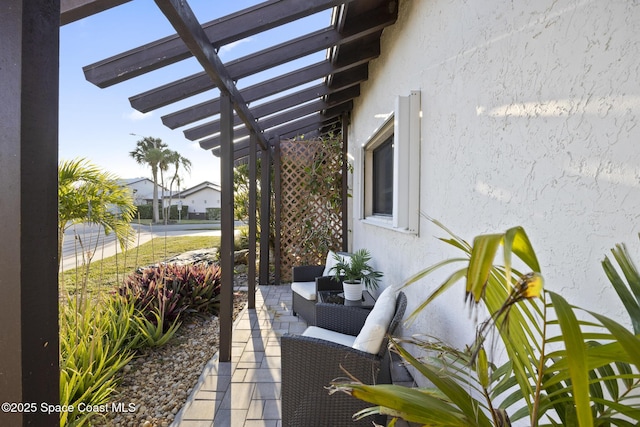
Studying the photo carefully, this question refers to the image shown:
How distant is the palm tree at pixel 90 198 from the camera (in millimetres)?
3070

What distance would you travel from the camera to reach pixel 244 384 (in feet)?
8.64

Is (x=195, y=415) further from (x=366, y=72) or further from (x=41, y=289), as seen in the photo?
(x=366, y=72)

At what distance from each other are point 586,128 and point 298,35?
2.68 metres

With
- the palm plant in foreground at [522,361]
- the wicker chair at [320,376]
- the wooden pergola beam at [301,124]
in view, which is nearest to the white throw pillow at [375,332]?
the wicker chair at [320,376]

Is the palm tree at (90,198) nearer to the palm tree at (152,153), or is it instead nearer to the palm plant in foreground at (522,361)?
the palm plant in foreground at (522,361)

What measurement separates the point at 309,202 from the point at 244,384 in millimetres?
4008

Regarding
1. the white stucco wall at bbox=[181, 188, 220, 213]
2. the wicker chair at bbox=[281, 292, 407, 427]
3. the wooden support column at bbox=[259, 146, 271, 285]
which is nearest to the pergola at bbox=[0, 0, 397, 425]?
the wooden support column at bbox=[259, 146, 271, 285]

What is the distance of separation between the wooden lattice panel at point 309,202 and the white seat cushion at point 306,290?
195 cm

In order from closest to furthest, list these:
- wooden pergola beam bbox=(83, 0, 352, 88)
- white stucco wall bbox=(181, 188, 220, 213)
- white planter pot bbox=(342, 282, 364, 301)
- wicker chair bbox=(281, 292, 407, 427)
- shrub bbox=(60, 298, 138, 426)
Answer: wicker chair bbox=(281, 292, 407, 427) < shrub bbox=(60, 298, 138, 426) < wooden pergola beam bbox=(83, 0, 352, 88) < white planter pot bbox=(342, 282, 364, 301) < white stucco wall bbox=(181, 188, 220, 213)

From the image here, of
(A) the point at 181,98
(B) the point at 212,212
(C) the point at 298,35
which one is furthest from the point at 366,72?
(B) the point at 212,212

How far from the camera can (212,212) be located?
107 ft

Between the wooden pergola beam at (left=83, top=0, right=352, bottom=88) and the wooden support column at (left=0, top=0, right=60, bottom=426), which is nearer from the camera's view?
the wooden support column at (left=0, top=0, right=60, bottom=426)

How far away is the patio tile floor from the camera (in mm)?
2201

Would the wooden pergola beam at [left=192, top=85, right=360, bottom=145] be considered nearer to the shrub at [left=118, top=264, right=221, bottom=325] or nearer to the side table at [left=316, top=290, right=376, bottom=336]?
the shrub at [left=118, top=264, right=221, bottom=325]
